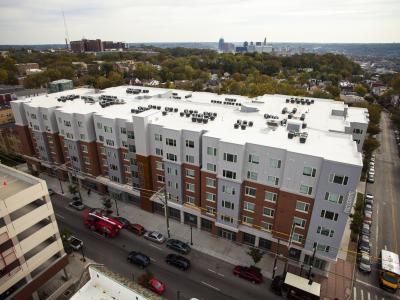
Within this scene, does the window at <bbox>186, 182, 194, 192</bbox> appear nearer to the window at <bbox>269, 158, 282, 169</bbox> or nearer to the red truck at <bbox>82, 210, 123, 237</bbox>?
the red truck at <bbox>82, 210, 123, 237</bbox>

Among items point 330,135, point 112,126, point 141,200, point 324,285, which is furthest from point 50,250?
point 330,135

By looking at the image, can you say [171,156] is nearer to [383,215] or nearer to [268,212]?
[268,212]

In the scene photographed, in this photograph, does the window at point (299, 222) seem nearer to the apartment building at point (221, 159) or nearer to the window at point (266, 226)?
the apartment building at point (221, 159)

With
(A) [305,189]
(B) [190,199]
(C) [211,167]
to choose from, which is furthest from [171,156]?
(A) [305,189]

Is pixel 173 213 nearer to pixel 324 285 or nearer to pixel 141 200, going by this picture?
pixel 141 200

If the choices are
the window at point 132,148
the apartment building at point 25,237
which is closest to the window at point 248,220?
the window at point 132,148
